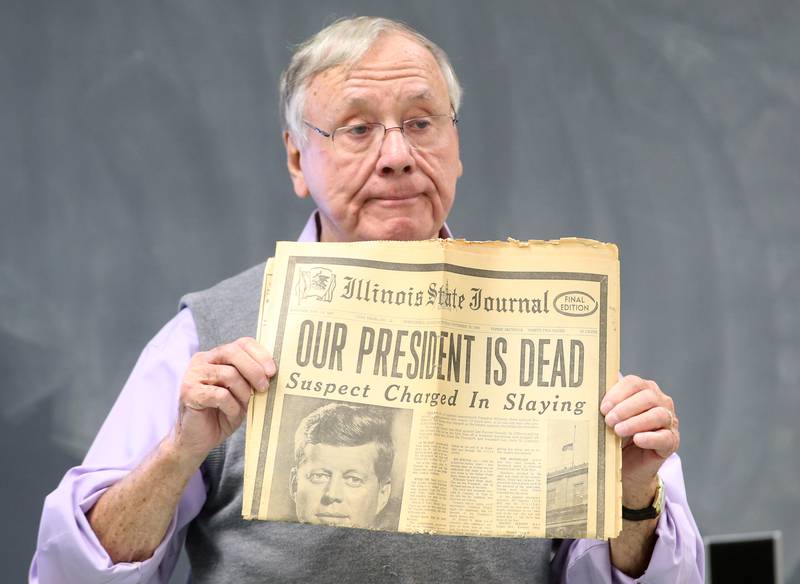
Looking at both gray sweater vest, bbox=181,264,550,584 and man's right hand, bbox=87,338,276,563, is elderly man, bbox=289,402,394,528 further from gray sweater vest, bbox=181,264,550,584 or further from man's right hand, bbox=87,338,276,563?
gray sweater vest, bbox=181,264,550,584

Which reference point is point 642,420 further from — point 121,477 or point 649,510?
point 121,477

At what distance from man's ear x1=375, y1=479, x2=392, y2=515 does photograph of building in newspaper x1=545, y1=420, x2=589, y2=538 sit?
18 centimetres

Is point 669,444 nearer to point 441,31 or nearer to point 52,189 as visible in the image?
point 52,189

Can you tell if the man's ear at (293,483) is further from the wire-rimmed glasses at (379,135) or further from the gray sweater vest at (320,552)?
the wire-rimmed glasses at (379,135)

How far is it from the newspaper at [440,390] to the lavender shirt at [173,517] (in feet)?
0.59

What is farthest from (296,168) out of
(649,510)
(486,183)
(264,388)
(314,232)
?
(486,183)

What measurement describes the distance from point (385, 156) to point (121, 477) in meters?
0.55

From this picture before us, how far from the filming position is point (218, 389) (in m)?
1.17

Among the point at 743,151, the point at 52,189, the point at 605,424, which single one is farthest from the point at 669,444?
the point at 743,151

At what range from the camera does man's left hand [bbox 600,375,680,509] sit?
116 centimetres

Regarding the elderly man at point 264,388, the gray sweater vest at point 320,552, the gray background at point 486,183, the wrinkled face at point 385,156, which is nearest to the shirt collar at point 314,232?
the elderly man at point 264,388

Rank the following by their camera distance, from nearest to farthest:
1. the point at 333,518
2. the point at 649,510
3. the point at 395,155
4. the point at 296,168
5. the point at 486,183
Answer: the point at 333,518, the point at 649,510, the point at 395,155, the point at 296,168, the point at 486,183

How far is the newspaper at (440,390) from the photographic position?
3.80 ft

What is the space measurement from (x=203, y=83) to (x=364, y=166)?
92 centimetres
